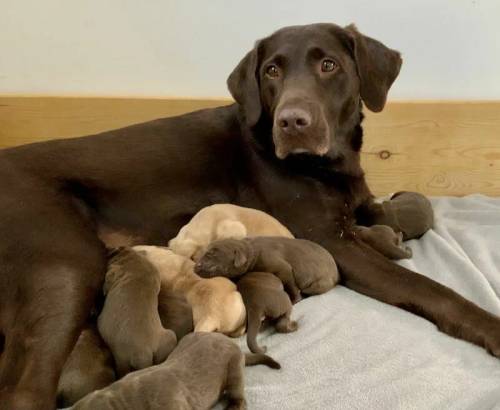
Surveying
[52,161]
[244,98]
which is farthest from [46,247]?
[244,98]

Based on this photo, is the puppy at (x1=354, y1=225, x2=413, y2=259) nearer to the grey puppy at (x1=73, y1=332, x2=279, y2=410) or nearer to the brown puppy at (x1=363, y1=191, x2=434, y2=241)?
the brown puppy at (x1=363, y1=191, x2=434, y2=241)

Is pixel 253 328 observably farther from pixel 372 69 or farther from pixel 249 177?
pixel 372 69

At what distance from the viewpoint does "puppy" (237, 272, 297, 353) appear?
61.4 inches

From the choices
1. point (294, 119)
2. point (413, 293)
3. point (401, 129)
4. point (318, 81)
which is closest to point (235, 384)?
point (413, 293)

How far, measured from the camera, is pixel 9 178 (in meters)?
1.86

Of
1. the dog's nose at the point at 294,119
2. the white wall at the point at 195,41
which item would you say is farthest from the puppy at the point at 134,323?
the white wall at the point at 195,41

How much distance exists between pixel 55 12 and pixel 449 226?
204 cm

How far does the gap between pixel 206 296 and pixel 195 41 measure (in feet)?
5.16

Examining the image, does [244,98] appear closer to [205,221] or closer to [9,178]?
[205,221]

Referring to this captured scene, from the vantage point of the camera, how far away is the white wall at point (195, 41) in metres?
2.71

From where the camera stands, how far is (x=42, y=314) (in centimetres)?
154

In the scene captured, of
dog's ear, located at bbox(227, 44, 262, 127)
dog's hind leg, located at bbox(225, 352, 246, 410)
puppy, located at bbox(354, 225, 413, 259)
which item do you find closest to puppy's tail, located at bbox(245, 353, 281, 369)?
dog's hind leg, located at bbox(225, 352, 246, 410)

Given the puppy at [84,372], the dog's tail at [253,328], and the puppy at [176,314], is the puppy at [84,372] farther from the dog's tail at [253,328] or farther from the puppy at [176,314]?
the dog's tail at [253,328]

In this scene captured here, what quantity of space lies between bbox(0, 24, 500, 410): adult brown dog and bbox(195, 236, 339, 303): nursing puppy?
14 cm
